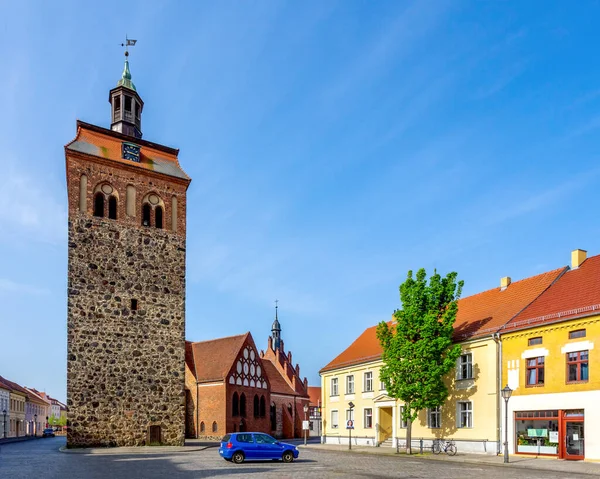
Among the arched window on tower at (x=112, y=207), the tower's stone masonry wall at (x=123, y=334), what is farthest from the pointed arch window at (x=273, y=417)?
the arched window on tower at (x=112, y=207)

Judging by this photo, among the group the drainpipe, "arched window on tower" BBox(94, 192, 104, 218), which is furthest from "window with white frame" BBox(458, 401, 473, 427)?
"arched window on tower" BBox(94, 192, 104, 218)

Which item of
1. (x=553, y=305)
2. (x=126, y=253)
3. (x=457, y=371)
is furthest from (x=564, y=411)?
(x=126, y=253)

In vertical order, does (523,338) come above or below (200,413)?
above

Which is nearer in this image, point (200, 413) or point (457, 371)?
point (457, 371)

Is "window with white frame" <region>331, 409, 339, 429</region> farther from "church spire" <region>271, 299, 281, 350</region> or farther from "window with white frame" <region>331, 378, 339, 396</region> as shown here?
"church spire" <region>271, 299, 281, 350</region>

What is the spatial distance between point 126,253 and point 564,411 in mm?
25770

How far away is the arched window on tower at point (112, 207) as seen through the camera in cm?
3719

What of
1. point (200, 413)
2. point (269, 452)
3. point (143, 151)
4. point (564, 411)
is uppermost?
point (143, 151)

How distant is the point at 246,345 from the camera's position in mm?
59000

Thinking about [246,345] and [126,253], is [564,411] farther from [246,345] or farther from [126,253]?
[246,345]

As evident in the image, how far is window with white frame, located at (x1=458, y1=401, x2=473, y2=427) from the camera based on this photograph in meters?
30.9

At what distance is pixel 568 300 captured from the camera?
2791 centimetres

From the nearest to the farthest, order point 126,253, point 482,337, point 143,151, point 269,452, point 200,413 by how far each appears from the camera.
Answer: point 269,452 < point 482,337 < point 126,253 < point 143,151 < point 200,413

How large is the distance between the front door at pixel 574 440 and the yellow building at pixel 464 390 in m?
3.64
